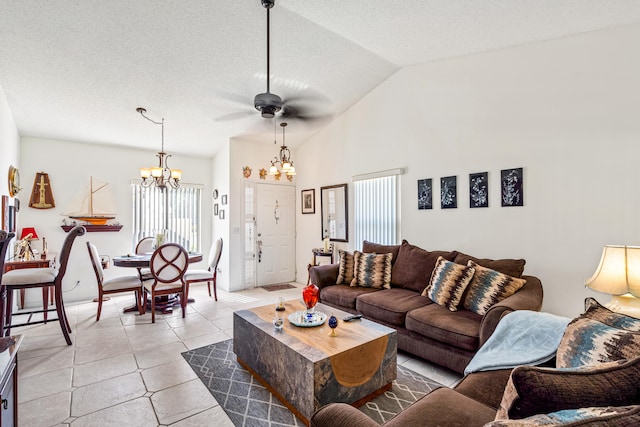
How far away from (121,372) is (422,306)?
2722mm

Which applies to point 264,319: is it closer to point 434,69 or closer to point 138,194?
point 434,69

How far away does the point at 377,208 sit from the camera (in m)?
4.41

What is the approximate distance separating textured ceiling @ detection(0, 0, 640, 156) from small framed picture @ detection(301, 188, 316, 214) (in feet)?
5.52

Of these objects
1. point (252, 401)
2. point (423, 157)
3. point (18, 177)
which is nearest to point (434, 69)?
point (423, 157)

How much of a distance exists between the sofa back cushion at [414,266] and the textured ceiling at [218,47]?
2256 millimetres

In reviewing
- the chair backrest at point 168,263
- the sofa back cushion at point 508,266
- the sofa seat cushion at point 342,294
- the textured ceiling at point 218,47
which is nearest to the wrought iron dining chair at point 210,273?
the chair backrest at point 168,263

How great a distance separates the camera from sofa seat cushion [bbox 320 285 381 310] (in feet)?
11.0

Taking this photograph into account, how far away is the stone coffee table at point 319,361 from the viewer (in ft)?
6.04

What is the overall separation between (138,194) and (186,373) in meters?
3.91

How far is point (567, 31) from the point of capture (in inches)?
103

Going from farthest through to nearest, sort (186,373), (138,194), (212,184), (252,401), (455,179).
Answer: (212,184) → (138,194) → (455,179) → (186,373) → (252,401)

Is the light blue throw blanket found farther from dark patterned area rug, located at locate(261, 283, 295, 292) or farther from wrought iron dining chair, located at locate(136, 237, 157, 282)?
wrought iron dining chair, located at locate(136, 237, 157, 282)

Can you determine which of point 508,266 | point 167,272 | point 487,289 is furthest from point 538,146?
point 167,272

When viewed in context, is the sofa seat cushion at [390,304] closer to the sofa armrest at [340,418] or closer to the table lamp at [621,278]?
the table lamp at [621,278]
